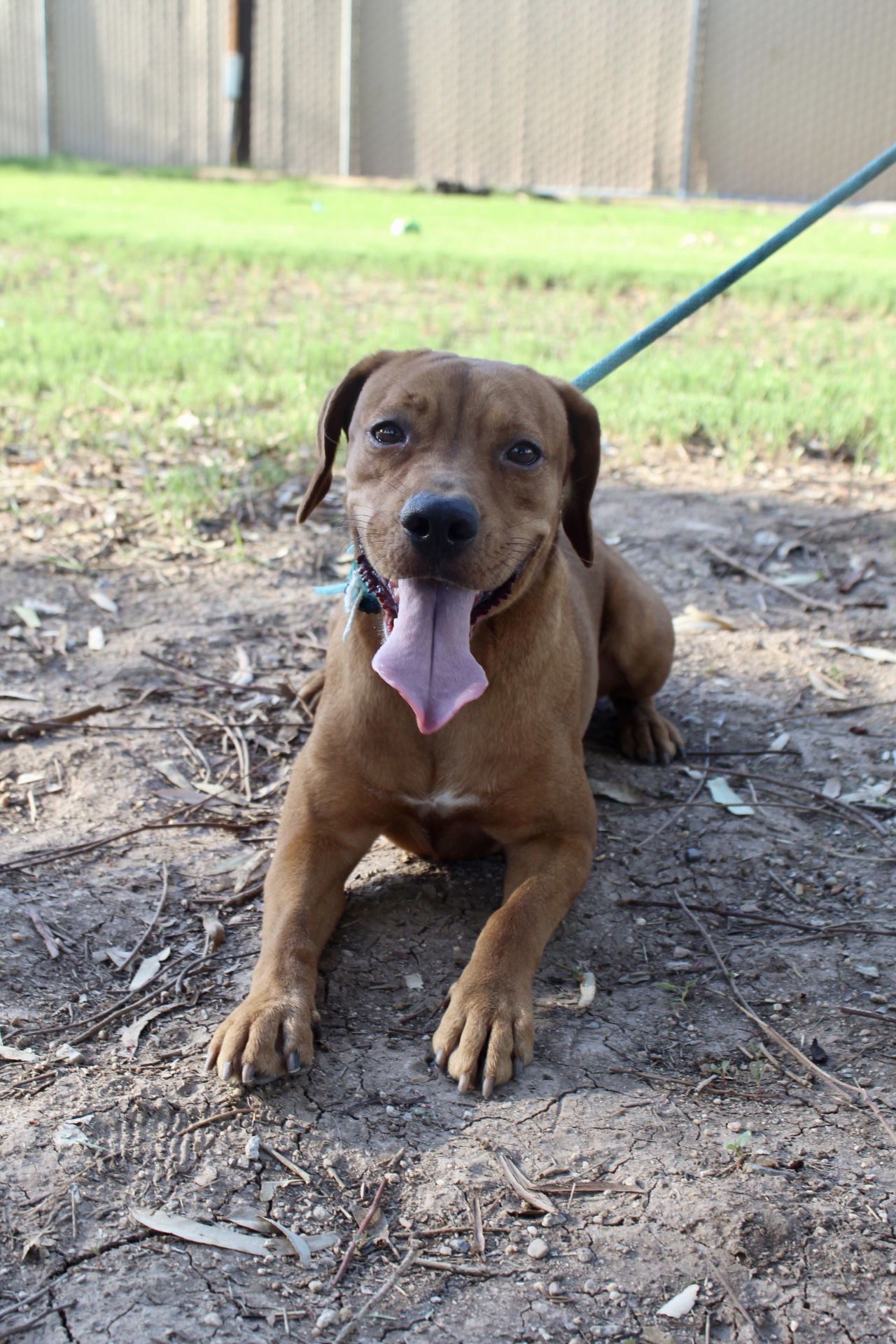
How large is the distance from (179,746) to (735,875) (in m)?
1.83

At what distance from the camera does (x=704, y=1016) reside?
290 centimetres

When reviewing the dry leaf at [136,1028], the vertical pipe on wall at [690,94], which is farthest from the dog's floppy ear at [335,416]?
the vertical pipe on wall at [690,94]

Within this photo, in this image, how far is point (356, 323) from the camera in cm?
861

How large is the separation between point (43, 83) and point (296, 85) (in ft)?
12.7

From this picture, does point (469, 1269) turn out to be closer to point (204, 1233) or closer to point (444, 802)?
point (204, 1233)

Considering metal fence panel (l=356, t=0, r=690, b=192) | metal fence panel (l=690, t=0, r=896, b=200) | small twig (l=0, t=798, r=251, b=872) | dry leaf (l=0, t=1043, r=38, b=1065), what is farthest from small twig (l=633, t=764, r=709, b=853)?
metal fence panel (l=690, t=0, r=896, b=200)

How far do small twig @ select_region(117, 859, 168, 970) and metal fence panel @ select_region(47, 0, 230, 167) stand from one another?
17241mm

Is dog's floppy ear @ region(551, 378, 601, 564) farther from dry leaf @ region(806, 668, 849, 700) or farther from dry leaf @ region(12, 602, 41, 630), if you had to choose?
dry leaf @ region(12, 602, 41, 630)

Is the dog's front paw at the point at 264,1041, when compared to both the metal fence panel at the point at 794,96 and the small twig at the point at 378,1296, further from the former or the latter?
the metal fence panel at the point at 794,96

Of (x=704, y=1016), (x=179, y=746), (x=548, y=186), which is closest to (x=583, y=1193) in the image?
(x=704, y=1016)

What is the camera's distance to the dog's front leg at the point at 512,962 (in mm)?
2625

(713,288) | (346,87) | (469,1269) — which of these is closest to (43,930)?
(469,1269)

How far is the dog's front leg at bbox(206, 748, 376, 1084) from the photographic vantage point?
2.58 metres

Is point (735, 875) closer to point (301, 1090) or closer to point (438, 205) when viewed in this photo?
point (301, 1090)
